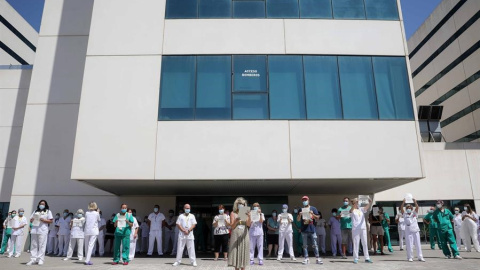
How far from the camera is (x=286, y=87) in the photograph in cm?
1232

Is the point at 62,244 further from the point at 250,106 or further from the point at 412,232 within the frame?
the point at 412,232

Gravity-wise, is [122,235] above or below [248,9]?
below

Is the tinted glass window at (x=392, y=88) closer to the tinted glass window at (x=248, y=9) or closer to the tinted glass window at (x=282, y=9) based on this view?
the tinted glass window at (x=282, y=9)

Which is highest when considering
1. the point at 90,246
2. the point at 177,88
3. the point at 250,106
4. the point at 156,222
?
the point at 177,88

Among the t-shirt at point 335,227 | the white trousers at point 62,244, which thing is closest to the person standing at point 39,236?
the white trousers at point 62,244

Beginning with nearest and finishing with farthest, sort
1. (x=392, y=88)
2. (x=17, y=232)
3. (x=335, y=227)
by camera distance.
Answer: (x=392, y=88), (x=17, y=232), (x=335, y=227)

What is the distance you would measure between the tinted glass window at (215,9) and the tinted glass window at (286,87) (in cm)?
257

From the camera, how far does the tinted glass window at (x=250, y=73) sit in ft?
40.3

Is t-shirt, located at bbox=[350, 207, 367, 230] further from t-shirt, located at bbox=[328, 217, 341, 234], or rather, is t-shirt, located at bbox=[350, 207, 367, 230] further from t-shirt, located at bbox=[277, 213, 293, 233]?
t-shirt, located at bbox=[328, 217, 341, 234]

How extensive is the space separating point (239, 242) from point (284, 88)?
675cm

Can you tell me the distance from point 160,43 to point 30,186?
8.57 meters

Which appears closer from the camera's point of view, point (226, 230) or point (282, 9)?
point (226, 230)

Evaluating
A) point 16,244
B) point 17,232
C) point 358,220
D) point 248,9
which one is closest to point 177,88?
point 248,9

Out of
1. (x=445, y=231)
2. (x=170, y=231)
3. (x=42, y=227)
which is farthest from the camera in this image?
(x=170, y=231)
